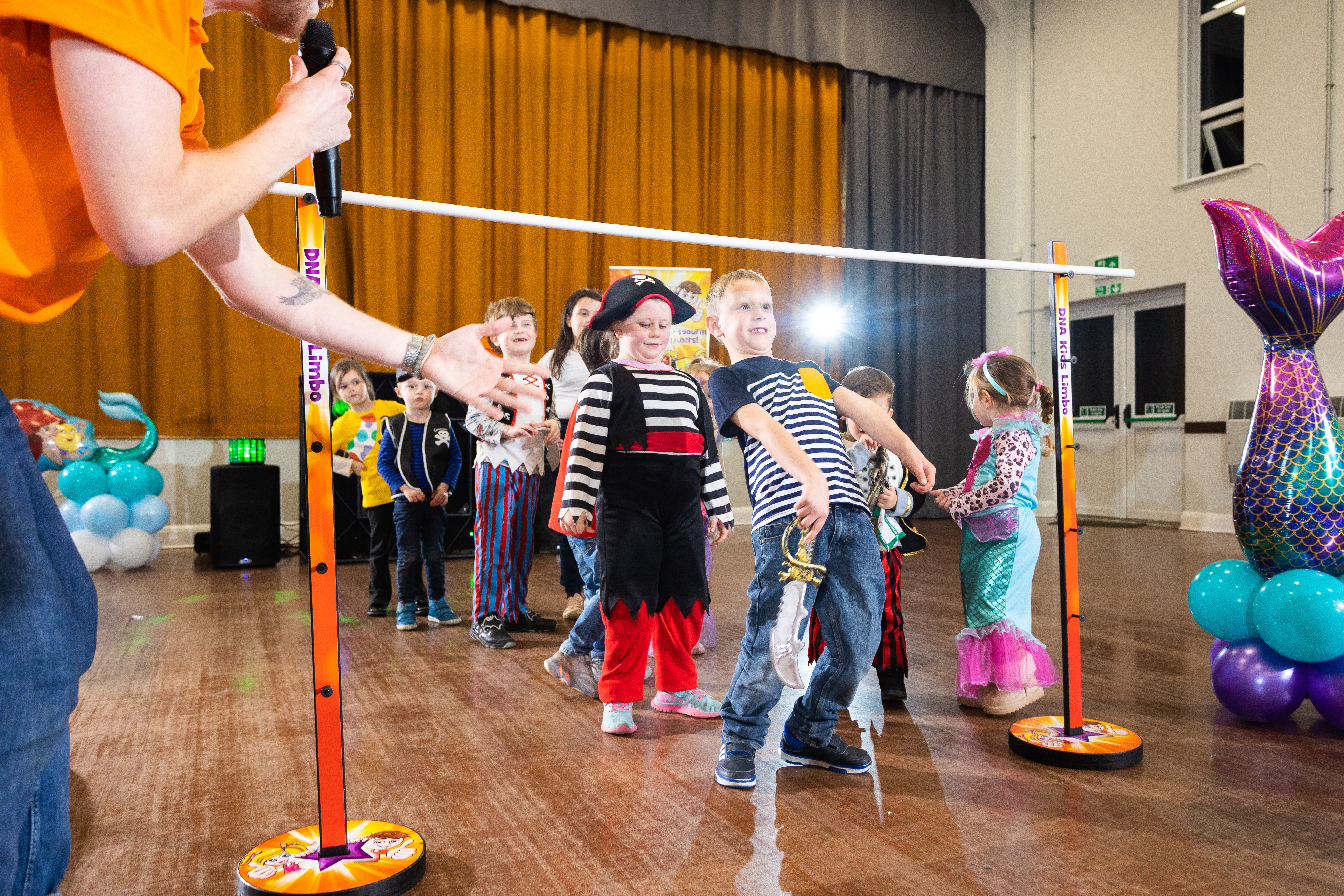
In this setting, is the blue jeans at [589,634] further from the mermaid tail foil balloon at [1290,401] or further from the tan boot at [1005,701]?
the mermaid tail foil balloon at [1290,401]

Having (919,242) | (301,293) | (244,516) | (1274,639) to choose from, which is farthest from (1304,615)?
(919,242)

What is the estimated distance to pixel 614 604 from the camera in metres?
2.15

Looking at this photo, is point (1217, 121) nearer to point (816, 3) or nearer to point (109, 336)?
point (816, 3)

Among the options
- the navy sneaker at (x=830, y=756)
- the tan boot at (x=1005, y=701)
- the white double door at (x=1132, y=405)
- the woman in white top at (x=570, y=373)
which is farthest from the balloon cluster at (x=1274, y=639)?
the white double door at (x=1132, y=405)

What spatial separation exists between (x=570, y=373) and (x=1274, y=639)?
7.88ft

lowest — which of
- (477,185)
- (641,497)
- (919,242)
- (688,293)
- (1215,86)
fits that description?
(641,497)

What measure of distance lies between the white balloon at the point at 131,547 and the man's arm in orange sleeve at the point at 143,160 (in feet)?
15.6

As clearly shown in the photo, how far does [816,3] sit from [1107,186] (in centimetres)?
278

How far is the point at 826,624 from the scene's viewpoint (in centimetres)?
184

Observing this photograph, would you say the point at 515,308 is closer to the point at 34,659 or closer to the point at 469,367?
the point at 469,367

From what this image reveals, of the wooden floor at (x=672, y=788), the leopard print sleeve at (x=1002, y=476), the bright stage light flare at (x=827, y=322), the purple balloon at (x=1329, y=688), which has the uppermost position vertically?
the bright stage light flare at (x=827, y=322)

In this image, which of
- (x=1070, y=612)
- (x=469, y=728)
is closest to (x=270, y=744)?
(x=469, y=728)

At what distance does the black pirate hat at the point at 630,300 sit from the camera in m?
2.20

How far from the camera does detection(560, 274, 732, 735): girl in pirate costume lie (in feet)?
7.08
